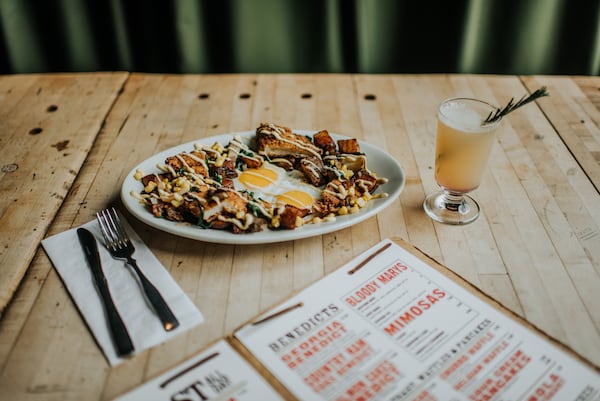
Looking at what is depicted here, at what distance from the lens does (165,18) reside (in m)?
2.67

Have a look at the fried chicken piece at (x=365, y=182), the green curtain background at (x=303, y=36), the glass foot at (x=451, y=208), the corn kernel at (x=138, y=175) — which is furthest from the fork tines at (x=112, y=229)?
the green curtain background at (x=303, y=36)

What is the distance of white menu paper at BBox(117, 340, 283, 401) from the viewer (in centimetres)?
97

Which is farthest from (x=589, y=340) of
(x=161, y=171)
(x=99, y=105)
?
(x=99, y=105)

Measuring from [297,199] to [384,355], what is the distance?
19.2 inches

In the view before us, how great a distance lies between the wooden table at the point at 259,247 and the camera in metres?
1.10

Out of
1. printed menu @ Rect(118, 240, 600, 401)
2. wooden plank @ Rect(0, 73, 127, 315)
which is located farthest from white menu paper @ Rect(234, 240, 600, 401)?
wooden plank @ Rect(0, 73, 127, 315)

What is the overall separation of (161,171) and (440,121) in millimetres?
745

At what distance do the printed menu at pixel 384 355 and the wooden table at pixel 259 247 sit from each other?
6cm

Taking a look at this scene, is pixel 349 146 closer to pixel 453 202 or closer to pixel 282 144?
pixel 282 144

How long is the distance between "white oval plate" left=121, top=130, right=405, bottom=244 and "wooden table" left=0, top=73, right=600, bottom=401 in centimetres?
6

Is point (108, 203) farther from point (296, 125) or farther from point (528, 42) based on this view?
point (528, 42)

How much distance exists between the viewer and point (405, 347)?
1052 mm

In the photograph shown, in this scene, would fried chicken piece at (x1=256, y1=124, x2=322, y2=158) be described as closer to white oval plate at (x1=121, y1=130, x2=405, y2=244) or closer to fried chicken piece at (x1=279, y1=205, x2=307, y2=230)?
white oval plate at (x1=121, y1=130, x2=405, y2=244)

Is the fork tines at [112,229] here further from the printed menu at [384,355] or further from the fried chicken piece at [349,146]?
the fried chicken piece at [349,146]
